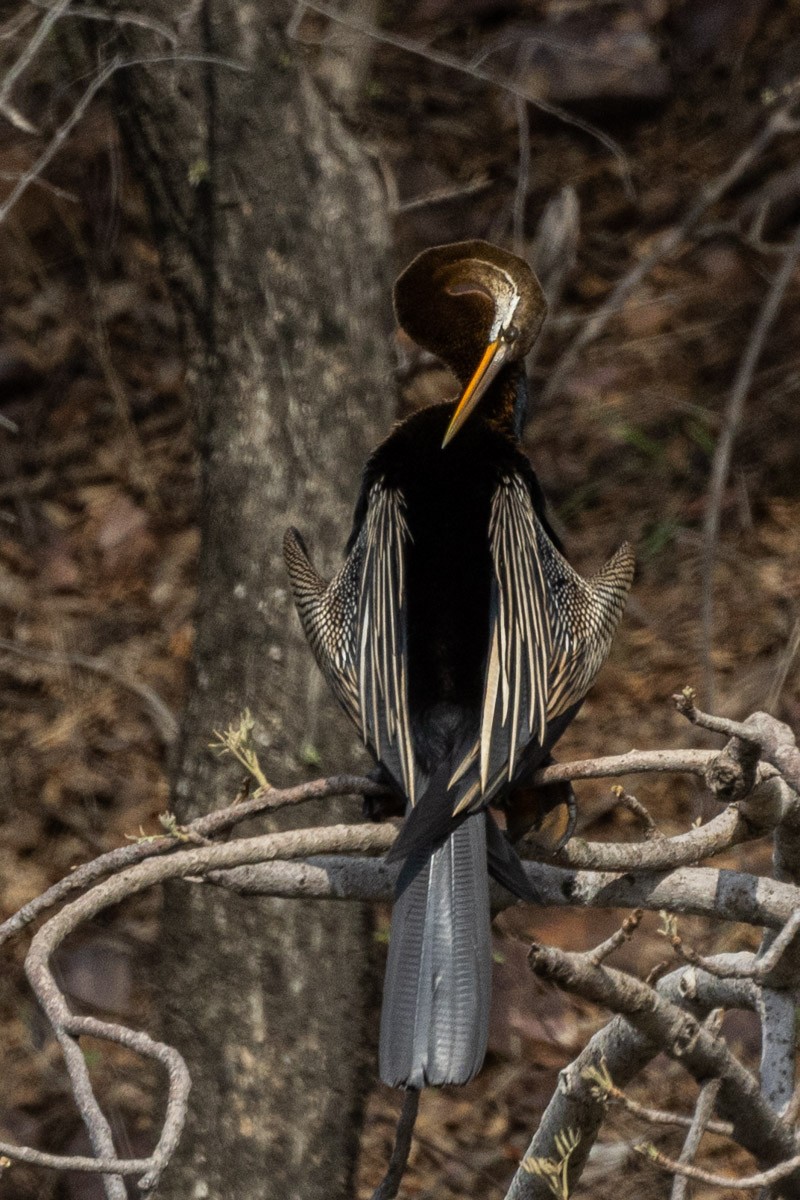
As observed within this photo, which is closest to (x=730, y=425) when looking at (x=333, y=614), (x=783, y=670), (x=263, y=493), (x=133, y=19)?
(x=783, y=670)

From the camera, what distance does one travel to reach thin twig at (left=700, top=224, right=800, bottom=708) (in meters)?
4.95

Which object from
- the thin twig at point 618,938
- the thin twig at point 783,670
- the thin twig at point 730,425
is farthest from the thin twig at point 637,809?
the thin twig at point 783,670

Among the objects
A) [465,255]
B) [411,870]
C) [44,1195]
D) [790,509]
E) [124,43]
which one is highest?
[124,43]

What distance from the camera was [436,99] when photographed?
6785mm

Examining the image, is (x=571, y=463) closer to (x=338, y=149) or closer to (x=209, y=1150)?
(x=338, y=149)

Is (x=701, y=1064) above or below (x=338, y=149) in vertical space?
below

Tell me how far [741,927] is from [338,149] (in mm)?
2379

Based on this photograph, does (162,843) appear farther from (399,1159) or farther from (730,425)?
(730,425)

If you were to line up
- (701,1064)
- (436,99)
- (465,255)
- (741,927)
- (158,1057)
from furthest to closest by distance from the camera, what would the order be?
(436,99) → (741,927) → (465,255) → (701,1064) → (158,1057)

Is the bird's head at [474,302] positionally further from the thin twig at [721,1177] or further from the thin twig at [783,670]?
the thin twig at [783,670]

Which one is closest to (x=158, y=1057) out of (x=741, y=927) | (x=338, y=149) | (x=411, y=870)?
(x=411, y=870)

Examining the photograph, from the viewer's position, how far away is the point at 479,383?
2.77m

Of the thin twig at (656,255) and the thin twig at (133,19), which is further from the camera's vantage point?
the thin twig at (656,255)

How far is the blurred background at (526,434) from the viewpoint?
4.82 m
